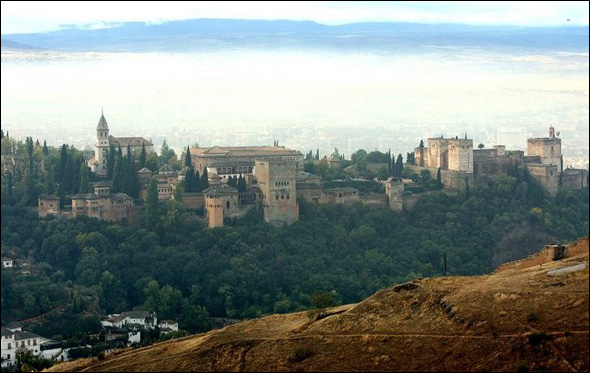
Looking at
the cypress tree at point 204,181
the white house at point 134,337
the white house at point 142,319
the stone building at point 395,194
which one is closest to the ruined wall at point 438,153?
the stone building at point 395,194

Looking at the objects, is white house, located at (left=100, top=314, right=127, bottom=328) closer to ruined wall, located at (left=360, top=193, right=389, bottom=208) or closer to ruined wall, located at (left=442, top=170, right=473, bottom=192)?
ruined wall, located at (left=360, top=193, right=389, bottom=208)

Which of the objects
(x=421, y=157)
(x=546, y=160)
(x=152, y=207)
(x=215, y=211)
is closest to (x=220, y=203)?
(x=215, y=211)

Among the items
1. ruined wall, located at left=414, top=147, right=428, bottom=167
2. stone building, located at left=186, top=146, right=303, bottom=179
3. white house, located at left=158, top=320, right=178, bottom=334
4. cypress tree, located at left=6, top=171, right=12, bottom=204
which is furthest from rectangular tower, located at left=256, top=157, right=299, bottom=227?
ruined wall, located at left=414, top=147, right=428, bottom=167

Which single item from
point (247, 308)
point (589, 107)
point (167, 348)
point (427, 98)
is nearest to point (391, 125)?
point (427, 98)

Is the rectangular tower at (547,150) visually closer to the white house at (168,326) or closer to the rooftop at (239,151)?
the rooftop at (239,151)

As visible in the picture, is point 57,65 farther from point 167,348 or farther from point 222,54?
point 167,348
